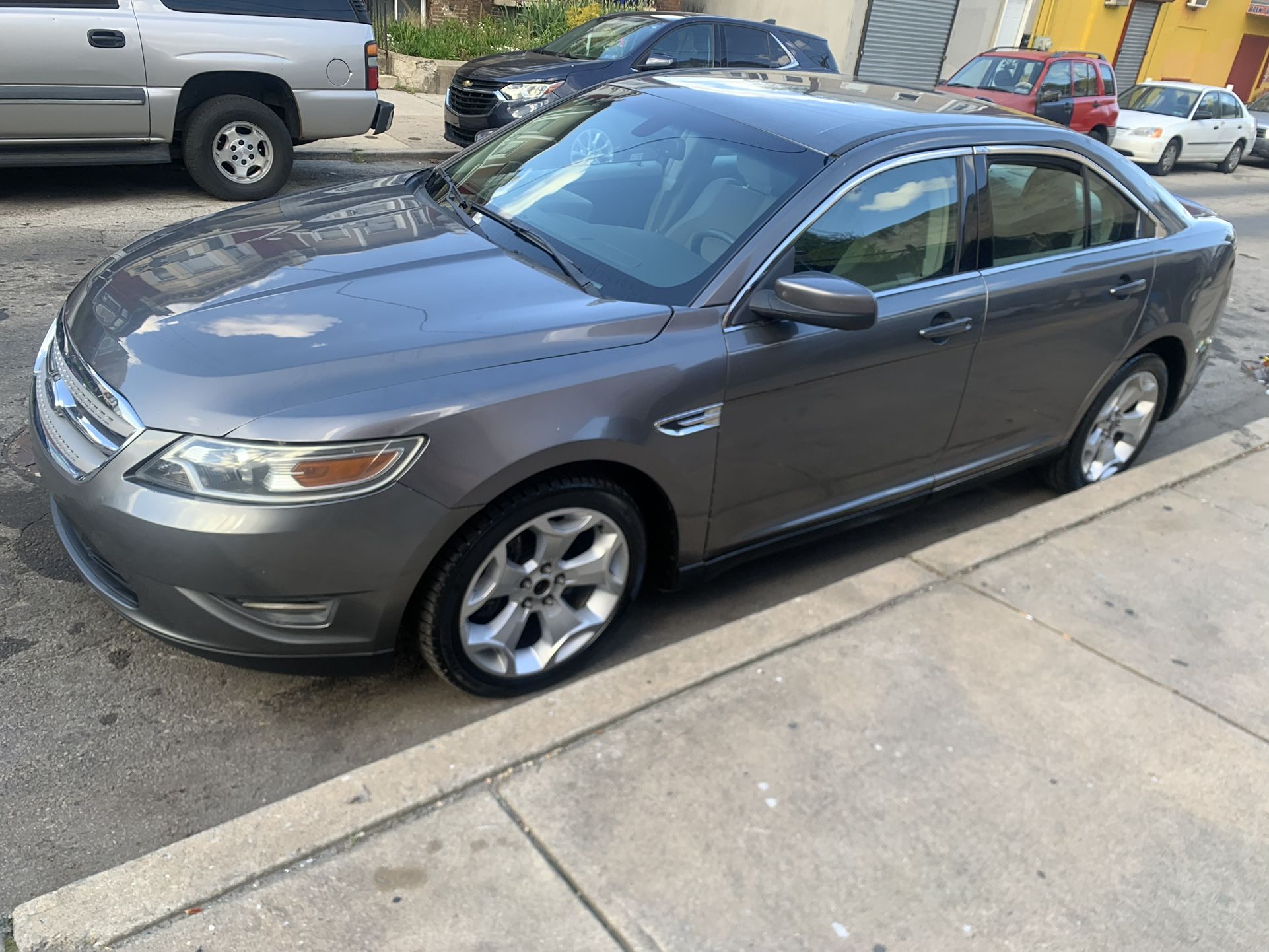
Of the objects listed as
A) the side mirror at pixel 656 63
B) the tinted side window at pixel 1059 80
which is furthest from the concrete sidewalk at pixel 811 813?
the tinted side window at pixel 1059 80

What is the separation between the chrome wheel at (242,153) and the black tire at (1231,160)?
17.7 m

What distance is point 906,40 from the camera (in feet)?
70.7

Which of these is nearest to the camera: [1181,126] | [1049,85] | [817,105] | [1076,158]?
[817,105]

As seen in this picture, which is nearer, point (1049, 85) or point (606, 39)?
point (606, 39)

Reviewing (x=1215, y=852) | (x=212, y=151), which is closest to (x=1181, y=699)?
(x=1215, y=852)

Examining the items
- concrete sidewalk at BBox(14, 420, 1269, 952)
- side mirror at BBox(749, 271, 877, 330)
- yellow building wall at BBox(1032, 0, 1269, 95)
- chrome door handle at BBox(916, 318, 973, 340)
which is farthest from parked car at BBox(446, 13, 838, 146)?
yellow building wall at BBox(1032, 0, 1269, 95)

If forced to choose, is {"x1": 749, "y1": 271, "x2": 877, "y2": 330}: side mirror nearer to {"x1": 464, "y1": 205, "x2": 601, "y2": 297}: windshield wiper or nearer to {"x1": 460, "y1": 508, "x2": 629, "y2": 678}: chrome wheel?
{"x1": 464, "y1": 205, "x2": 601, "y2": 297}: windshield wiper

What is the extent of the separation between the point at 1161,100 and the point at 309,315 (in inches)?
763

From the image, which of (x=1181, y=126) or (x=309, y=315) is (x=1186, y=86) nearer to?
(x=1181, y=126)

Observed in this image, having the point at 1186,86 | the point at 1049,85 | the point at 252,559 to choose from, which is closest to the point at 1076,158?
the point at 252,559

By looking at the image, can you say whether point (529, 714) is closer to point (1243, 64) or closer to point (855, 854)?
point (855, 854)

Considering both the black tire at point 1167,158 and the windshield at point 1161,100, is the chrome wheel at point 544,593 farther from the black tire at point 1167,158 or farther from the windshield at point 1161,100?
the windshield at point 1161,100

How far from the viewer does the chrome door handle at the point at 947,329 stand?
354 centimetres

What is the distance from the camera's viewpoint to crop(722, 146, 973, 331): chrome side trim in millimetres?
3100
